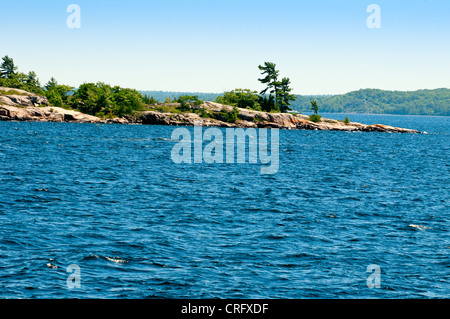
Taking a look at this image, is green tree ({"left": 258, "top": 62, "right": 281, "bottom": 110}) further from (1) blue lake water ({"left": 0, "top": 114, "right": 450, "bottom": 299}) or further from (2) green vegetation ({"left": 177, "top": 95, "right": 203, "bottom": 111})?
(1) blue lake water ({"left": 0, "top": 114, "right": 450, "bottom": 299})

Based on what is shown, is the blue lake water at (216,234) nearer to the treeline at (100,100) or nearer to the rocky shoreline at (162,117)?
the rocky shoreline at (162,117)

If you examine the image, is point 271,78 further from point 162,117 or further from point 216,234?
point 216,234

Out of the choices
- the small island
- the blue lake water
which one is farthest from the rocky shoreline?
the blue lake water

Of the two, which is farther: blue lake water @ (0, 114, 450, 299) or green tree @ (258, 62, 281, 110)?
green tree @ (258, 62, 281, 110)

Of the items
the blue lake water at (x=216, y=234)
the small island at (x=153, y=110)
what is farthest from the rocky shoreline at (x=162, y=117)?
the blue lake water at (x=216, y=234)

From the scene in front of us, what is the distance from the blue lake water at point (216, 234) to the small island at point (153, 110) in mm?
111700

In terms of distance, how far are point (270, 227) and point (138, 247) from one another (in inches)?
419

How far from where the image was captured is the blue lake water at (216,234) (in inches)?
903

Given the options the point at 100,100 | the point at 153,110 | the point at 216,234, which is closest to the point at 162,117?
the point at 153,110

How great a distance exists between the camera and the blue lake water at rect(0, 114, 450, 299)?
75.3ft

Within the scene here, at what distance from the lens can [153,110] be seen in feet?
604

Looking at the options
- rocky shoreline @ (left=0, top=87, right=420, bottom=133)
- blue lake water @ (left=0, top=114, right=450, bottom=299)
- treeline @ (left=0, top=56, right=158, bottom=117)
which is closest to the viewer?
blue lake water @ (left=0, top=114, right=450, bottom=299)

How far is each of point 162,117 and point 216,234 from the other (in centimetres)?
14820

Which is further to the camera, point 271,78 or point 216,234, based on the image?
point 271,78
